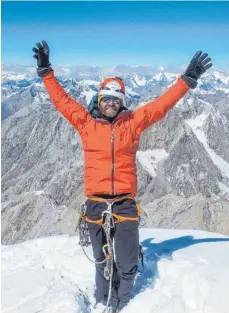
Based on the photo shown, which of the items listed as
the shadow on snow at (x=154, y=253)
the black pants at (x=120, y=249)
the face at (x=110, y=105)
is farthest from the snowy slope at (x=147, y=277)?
the face at (x=110, y=105)

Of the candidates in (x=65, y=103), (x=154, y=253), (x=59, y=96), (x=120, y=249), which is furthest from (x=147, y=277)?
(x=59, y=96)

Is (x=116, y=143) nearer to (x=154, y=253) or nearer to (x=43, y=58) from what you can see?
(x=43, y=58)

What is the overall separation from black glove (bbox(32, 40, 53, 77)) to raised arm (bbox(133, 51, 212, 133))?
2.20 m

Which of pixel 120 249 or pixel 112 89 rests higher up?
pixel 112 89

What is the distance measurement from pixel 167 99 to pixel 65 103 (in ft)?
7.49

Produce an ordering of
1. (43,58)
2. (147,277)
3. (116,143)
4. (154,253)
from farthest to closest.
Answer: (154,253) < (147,277) < (43,58) < (116,143)

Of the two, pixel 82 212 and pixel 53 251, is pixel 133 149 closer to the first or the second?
pixel 82 212

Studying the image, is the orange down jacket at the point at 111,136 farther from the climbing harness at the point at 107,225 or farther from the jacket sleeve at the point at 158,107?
the climbing harness at the point at 107,225

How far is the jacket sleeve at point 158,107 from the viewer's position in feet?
32.6

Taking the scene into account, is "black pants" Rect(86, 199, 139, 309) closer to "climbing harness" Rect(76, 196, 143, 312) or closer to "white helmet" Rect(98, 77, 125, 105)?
"climbing harness" Rect(76, 196, 143, 312)

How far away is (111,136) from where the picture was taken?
9.76 metres

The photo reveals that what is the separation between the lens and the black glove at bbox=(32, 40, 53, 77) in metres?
9.83

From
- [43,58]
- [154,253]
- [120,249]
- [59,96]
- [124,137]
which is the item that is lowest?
[154,253]

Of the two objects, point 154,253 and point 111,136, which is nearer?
point 111,136
